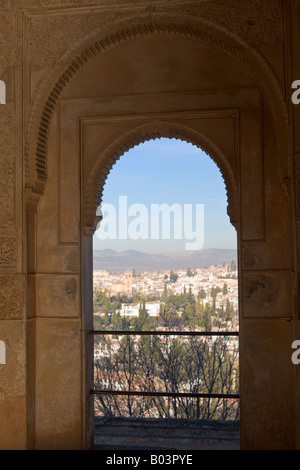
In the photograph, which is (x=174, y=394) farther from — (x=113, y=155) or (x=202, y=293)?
(x=202, y=293)

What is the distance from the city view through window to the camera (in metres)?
6.27

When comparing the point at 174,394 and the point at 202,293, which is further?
the point at 202,293

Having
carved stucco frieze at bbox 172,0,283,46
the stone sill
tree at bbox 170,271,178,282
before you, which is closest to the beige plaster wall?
carved stucco frieze at bbox 172,0,283,46

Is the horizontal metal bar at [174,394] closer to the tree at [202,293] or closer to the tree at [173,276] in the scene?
the tree at [202,293]

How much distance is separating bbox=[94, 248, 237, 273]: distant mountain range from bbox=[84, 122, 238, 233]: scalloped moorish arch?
3.09 m

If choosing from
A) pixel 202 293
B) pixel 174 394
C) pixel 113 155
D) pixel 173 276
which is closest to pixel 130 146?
pixel 113 155

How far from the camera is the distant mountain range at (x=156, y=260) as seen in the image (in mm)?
7934

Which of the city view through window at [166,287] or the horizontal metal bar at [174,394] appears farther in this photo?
the city view through window at [166,287]

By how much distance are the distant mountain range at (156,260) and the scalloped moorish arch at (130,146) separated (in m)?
3.09

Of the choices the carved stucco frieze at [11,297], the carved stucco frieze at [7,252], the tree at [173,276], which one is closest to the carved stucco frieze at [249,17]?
the carved stucco frieze at [7,252]

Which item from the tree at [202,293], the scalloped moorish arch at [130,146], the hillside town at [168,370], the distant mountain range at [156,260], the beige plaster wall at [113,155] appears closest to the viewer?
the beige plaster wall at [113,155]

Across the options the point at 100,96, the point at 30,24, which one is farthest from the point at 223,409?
the point at 30,24

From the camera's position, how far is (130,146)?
4.90 m

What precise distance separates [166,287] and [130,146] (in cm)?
340
